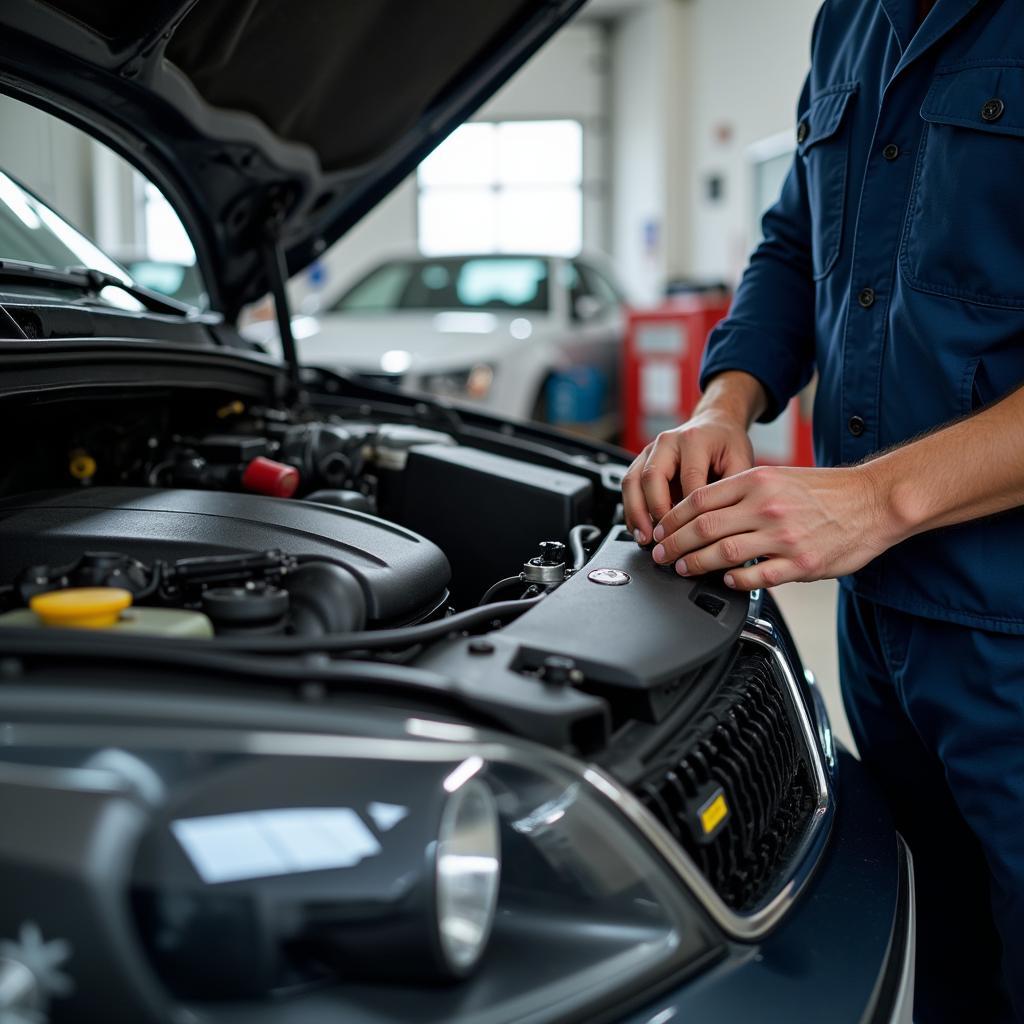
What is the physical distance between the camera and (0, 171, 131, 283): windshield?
4.60 feet

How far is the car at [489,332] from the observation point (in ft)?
14.7

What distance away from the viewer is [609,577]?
96 centimetres

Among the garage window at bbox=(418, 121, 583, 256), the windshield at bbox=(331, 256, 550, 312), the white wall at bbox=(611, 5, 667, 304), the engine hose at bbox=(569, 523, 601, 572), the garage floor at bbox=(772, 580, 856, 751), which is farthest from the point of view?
the garage window at bbox=(418, 121, 583, 256)

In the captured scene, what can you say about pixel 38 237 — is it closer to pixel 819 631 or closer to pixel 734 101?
pixel 819 631

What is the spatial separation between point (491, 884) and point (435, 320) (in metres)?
4.48

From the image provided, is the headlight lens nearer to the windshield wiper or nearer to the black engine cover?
the black engine cover

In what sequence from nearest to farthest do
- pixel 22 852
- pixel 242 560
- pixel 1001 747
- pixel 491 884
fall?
pixel 22 852
pixel 491 884
pixel 242 560
pixel 1001 747

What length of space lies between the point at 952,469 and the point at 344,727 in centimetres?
61

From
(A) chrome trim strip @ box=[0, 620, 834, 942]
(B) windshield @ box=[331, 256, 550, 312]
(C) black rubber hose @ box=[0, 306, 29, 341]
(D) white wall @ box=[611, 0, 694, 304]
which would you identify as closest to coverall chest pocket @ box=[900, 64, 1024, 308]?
(A) chrome trim strip @ box=[0, 620, 834, 942]

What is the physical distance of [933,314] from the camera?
1052 mm

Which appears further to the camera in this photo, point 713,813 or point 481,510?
point 481,510

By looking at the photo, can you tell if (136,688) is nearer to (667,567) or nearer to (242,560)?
(242,560)

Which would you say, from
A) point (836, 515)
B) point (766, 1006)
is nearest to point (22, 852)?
point (766, 1006)

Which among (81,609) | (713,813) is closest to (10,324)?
(81,609)
